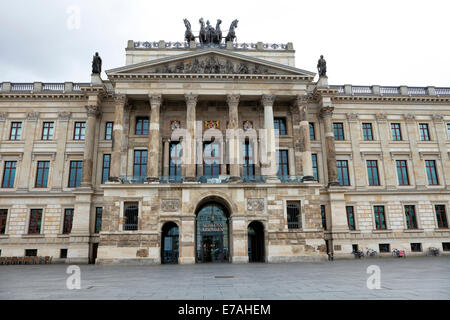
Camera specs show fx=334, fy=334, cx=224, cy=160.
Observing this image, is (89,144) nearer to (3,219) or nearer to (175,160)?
(175,160)

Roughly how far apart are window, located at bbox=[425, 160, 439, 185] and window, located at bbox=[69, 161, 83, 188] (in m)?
42.2

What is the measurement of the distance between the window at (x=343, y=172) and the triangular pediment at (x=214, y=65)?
11.4 m

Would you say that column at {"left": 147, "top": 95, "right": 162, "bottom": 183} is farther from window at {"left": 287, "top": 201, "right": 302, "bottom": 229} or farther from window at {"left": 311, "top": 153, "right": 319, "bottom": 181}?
window at {"left": 311, "top": 153, "right": 319, "bottom": 181}

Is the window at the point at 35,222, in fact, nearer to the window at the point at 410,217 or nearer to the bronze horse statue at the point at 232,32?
the bronze horse statue at the point at 232,32

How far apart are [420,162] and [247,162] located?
22.0m

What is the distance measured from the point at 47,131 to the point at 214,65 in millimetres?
21762

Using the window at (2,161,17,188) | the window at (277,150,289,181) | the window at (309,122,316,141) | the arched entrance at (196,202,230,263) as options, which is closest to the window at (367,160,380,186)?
the window at (309,122,316,141)

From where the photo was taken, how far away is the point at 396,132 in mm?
42688

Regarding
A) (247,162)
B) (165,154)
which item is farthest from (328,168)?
(165,154)

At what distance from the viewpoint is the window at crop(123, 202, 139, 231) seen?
31938 millimetres

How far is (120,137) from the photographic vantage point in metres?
34.7

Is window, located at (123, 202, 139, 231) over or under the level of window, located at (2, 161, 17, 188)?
under

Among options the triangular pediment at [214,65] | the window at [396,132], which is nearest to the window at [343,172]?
the window at [396,132]

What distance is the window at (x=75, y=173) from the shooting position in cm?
3864
